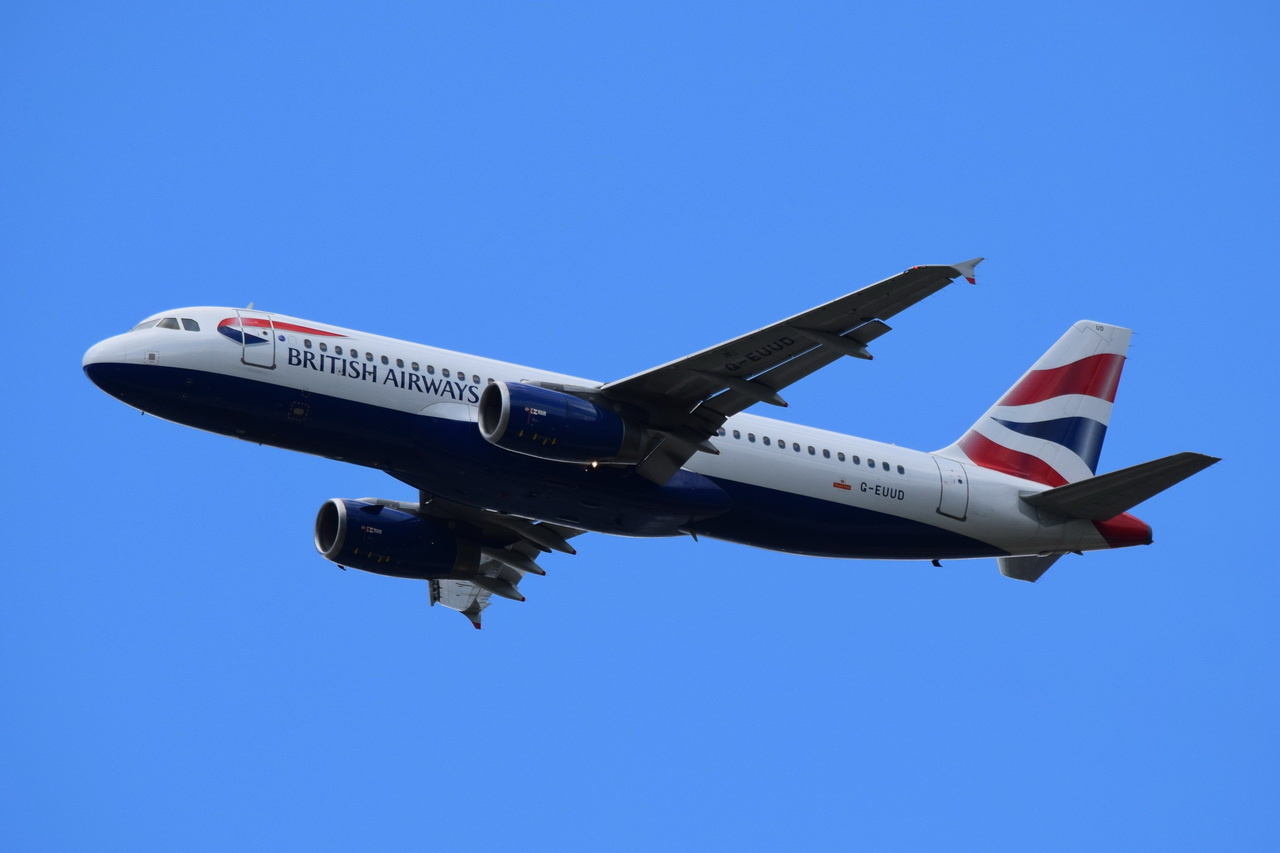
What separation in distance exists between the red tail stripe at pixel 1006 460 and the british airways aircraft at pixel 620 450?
0.17ft

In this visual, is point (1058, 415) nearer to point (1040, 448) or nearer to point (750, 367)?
point (1040, 448)

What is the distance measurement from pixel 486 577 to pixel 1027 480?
1458 cm

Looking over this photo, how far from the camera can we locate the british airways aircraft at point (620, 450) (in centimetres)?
3281

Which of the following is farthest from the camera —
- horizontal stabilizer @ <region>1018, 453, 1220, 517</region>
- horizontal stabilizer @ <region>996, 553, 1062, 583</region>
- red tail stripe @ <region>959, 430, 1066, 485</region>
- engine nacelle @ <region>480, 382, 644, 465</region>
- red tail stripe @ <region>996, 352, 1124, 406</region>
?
red tail stripe @ <region>996, 352, 1124, 406</region>

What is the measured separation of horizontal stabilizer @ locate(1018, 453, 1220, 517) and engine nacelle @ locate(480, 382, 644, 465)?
11.4 m

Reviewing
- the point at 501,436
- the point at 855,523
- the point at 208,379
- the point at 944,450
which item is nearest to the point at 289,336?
the point at 208,379

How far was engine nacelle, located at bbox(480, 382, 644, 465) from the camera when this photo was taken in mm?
32562

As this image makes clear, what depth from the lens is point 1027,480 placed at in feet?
132

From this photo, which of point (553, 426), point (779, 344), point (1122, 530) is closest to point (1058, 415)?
point (1122, 530)

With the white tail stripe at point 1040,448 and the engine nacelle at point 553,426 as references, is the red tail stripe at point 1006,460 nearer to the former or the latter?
the white tail stripe at point 1040,448

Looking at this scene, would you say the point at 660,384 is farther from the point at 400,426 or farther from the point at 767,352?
the point at 400,426

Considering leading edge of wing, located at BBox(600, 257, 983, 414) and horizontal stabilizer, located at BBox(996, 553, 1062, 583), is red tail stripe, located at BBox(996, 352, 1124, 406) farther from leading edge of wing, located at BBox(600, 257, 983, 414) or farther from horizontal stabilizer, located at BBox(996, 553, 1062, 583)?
leading edge of wing, located at BBox(600, 257, 983, 414)

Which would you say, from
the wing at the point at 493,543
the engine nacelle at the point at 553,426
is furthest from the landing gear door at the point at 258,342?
the wing at the point at 493,543

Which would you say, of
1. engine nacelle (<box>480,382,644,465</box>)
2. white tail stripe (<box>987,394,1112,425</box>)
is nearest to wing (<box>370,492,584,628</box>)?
Answer: engine nacelle (<box>480,382,644,465</box>)
